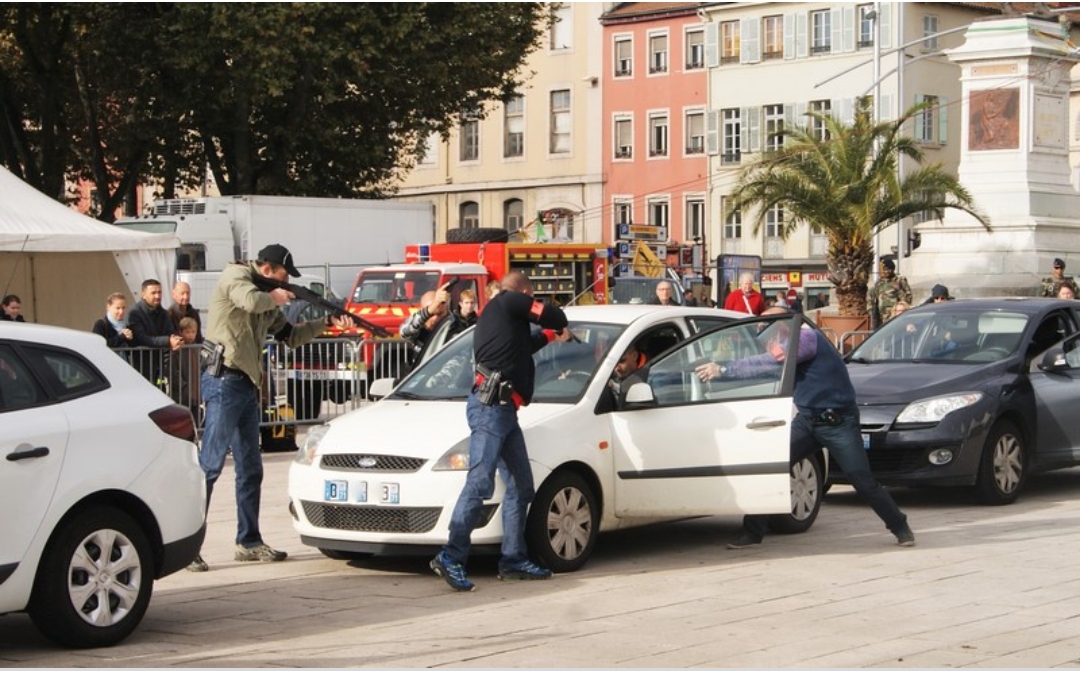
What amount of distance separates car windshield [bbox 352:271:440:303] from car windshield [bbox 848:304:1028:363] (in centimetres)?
1493

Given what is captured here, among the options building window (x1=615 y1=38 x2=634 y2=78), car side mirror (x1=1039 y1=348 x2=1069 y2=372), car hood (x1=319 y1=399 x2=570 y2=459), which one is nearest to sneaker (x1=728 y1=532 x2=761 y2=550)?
car hood (x1=319 y1=399 x2=570 y2=459)

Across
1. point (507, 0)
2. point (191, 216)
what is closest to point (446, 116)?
point (507, 0)

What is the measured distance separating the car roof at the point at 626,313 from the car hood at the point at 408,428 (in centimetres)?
107

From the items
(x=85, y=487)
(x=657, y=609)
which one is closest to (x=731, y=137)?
(x=657, y=609)

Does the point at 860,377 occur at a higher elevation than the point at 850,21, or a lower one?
lower

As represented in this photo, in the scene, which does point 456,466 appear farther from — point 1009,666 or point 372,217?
point 372,217

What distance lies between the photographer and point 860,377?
14617 mm

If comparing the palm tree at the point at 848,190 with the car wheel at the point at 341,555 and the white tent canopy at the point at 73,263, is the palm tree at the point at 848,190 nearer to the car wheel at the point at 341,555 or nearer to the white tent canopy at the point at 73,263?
the white tent canopy at the point at 73,263

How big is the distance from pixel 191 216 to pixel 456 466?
2464cm

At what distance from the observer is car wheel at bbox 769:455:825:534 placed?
12.5 metres

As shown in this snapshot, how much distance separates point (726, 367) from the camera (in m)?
11.6

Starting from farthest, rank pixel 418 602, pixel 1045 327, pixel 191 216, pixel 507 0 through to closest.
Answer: pixel 507 0
pixel 191 216
pixel 1045 327
pixel 418 602

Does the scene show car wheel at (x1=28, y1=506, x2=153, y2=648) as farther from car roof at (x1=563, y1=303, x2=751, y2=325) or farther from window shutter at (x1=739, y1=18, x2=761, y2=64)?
window shutter at (x1=739, y1=18, x2=761, y2=64)

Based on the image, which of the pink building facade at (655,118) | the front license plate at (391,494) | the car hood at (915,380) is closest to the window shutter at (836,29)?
the pink building facade at (655,118)
